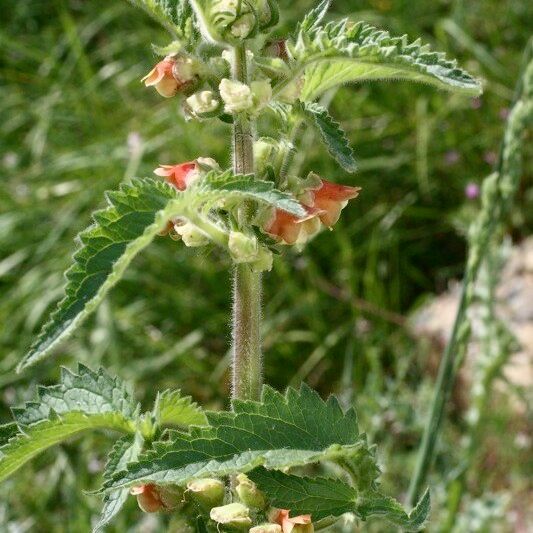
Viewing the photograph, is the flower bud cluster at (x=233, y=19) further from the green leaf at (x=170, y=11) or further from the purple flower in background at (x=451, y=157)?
the purple flower in background at (x=451, y=157)

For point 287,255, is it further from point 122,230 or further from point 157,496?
point 122,230

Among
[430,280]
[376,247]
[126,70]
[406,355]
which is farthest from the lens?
[126,70]

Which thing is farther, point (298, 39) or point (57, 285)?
point (57, 285)

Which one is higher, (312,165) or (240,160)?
(240,160)

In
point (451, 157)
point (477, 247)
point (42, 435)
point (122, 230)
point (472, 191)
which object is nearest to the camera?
point (122, 230)

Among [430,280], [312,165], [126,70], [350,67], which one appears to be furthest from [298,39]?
[126,70]

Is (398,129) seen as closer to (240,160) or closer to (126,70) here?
(126,70)

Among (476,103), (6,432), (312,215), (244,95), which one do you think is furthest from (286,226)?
(476,103)

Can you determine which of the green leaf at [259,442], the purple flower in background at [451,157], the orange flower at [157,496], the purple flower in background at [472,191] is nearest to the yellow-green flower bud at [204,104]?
the green leaf at [259,442]
